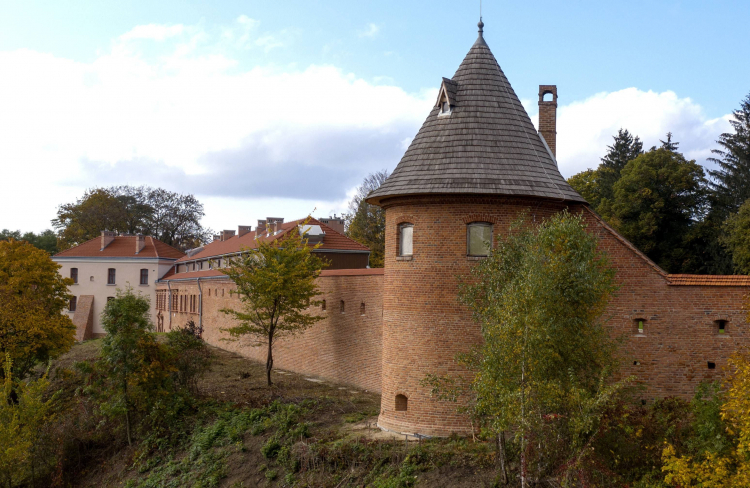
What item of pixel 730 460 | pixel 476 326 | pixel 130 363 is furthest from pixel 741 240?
pixel 130 363

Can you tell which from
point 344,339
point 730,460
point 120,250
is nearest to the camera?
point 730,460

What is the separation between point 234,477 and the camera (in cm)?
1544

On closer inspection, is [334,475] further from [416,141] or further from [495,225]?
[416,141]

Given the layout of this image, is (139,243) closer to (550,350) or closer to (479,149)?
(479,149)

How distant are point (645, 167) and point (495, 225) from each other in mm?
22182

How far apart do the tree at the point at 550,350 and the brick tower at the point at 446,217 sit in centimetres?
315

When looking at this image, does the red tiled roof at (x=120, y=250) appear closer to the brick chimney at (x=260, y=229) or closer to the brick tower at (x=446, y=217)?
the brick chimney at (x=260, y=229)

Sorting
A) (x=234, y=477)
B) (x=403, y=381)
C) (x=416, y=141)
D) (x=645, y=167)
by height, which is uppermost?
(x=645, y=167)

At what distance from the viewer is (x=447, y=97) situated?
51.2 ft

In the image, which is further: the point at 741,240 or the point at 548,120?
the point at 741,240

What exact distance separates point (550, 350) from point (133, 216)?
57.6m

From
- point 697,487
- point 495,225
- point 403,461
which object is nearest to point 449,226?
point 495,225

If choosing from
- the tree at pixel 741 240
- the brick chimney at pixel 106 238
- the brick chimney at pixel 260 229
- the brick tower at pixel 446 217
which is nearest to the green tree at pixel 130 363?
the brick tower at pixel 446 217

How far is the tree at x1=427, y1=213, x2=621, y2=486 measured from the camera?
Answer: 1030 cm
